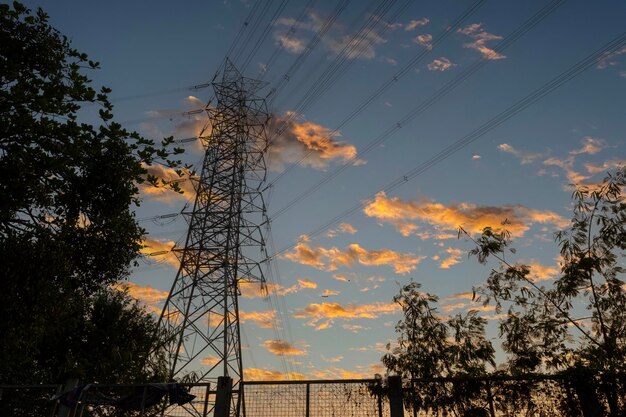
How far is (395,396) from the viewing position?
10969 mm

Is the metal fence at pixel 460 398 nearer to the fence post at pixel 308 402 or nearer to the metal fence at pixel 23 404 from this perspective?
the fence post at pixel 308 402

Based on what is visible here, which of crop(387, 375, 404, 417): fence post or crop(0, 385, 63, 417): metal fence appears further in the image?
crop(0, 385, 63, 417): metal fence

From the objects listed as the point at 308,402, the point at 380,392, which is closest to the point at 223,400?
the point at 308,402

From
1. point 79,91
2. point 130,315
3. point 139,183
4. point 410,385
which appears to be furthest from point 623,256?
point 130,315

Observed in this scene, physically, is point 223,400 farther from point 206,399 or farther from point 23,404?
point 23,404

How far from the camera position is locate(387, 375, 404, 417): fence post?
35.6 ft

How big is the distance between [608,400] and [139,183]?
14300 millimetres

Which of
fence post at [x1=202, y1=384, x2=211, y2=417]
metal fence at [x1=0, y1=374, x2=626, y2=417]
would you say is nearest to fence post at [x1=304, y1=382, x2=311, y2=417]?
metal fence at [x1=0, y1=374, x2=626, y2=417]

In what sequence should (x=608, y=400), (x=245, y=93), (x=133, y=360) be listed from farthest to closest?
1. (x=245, y=93)
2. (x=133, y=360)
3. (x=608, y=400)

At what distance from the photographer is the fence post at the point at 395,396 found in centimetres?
1086

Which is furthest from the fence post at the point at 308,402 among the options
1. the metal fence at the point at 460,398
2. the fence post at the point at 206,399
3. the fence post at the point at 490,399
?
the fence post at the point at 490,399

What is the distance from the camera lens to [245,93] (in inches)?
A: 1318

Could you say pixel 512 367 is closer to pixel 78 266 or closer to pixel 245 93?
pixel 78 266

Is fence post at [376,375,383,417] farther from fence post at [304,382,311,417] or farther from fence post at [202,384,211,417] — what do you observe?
fence post at [202,384,211,417]
